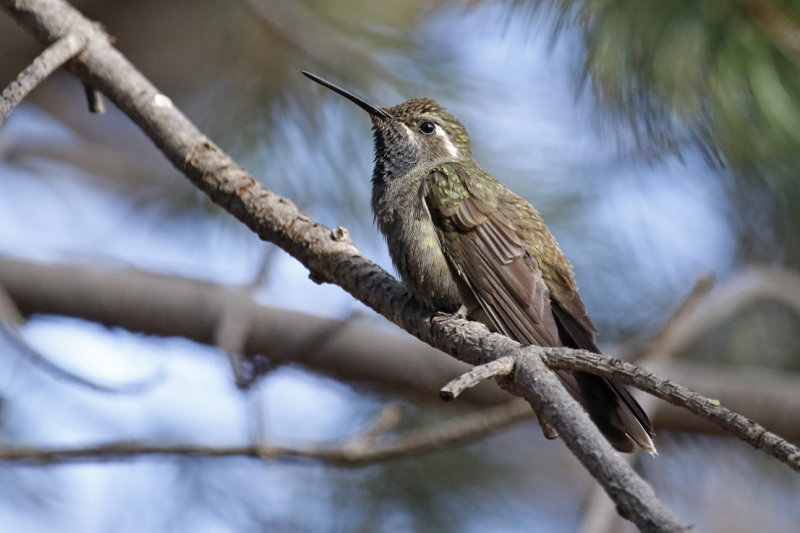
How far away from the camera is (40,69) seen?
2248 millimetres

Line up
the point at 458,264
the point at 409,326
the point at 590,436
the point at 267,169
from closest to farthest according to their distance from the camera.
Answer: the point at 590,436, the point at 409,326, the point at 458,264, the point at 267,169

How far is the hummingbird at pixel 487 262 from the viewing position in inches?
105

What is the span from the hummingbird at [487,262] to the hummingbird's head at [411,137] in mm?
12

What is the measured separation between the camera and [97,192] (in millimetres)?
6512

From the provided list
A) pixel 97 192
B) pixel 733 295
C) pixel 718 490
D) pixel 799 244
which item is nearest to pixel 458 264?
pixel 733 295

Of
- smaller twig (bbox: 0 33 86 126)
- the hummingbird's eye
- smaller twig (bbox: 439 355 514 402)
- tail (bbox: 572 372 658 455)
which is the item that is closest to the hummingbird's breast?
the hummingbird's eye

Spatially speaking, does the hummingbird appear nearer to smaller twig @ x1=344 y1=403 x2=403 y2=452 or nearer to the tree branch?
smaller twig @ x1=344 y1=403 x2=403 y2=452

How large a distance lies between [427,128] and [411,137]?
0.35 feet

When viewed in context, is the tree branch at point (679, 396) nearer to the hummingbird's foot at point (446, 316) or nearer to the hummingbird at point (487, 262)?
the hummingbird's foot at point (446, 316)

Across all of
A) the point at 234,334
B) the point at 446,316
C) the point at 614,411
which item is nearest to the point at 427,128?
the point at 234,334

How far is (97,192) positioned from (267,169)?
2.65m

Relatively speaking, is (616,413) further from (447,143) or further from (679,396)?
(447,143)

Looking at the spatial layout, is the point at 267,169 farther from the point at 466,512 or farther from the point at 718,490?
the point at 718,490

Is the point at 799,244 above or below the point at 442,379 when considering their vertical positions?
above
